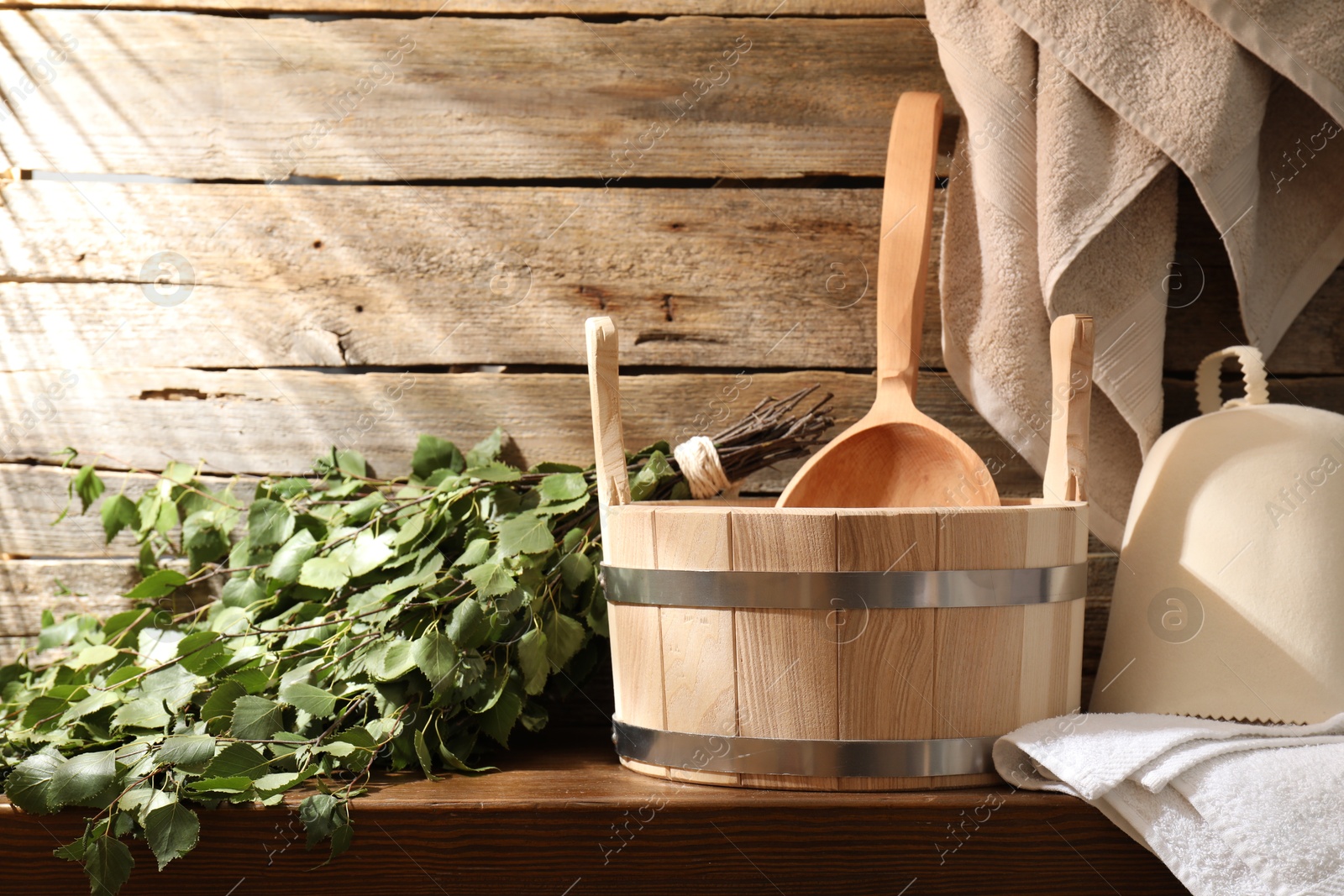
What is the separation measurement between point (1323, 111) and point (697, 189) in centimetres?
66

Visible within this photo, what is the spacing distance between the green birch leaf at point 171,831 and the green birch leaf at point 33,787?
85 mm

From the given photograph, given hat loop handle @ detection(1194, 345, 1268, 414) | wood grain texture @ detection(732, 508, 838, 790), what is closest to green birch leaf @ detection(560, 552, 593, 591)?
wood grain texture @ detection(732, 508, 838, 790)

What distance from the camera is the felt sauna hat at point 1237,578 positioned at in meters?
0.81

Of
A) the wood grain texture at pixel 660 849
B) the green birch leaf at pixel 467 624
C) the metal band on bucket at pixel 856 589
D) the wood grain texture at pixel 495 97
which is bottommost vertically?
the wood grain texture at pixel 660 849

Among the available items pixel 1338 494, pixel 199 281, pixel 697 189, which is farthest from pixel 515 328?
pixel 1338 494

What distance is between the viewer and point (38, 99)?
1131mm

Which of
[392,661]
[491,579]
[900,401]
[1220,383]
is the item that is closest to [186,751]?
[392,661]

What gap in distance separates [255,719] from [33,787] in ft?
0.53

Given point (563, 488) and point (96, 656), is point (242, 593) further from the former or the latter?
point (563, 488)

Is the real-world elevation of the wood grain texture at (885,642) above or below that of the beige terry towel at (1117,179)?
below

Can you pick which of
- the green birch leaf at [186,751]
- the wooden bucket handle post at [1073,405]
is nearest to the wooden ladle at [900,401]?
the wooden bucket handle post at [1073,405]

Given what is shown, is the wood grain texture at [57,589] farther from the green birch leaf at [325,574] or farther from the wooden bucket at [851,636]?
the wooden bucket at [851,636]

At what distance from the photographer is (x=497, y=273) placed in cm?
112

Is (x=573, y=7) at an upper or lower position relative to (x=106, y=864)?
upper
